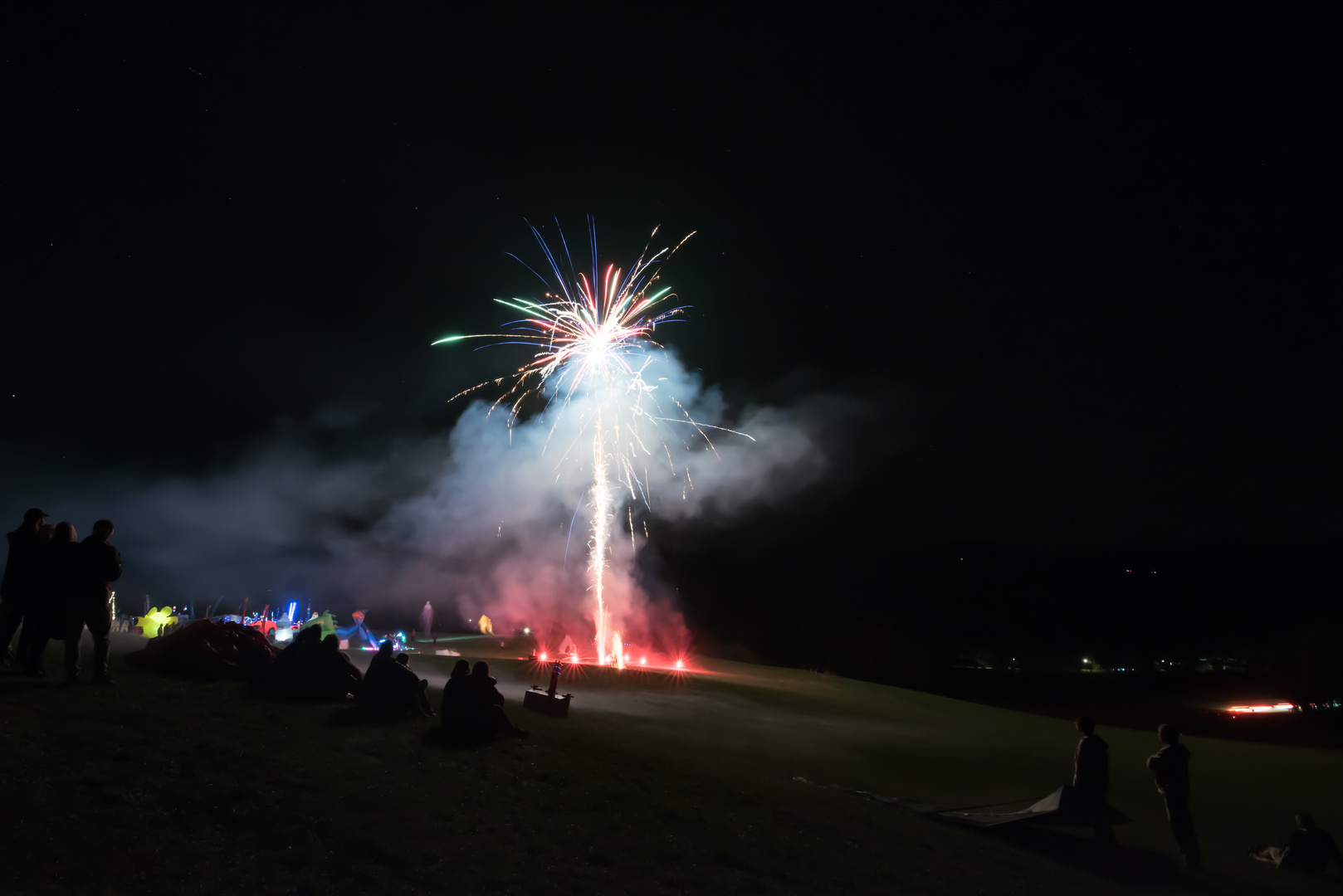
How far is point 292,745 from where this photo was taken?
771 centimetres

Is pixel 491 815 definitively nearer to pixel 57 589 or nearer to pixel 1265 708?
pixel 57 589

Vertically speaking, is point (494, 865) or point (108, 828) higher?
point (108, 828)

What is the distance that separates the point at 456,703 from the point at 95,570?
424cm

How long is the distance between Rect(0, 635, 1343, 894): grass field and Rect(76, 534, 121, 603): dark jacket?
3.47 ft

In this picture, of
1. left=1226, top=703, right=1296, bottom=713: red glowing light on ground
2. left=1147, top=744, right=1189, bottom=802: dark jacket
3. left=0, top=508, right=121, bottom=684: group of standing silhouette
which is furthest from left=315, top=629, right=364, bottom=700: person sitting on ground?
left=1226, top=703, right=1296, bottom=713: red glowing light on ground

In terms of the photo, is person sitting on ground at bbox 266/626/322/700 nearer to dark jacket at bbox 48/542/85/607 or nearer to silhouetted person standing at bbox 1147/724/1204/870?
dark jacket at bbox 48/542/85/607

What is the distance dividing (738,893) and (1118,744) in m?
18.5

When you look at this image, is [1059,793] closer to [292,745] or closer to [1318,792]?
[292,745]

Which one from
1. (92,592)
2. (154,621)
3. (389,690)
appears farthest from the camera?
(154,621)

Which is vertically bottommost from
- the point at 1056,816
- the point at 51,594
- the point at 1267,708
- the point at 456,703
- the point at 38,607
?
the point at 1267,708

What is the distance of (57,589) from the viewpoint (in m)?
8.12

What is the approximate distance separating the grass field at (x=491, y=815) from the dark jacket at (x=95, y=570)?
106cm

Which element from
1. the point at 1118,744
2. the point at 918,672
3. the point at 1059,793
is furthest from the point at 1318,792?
the point at 918,672

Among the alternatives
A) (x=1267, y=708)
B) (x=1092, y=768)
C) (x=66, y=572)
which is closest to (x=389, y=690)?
(x=66, y=572)
